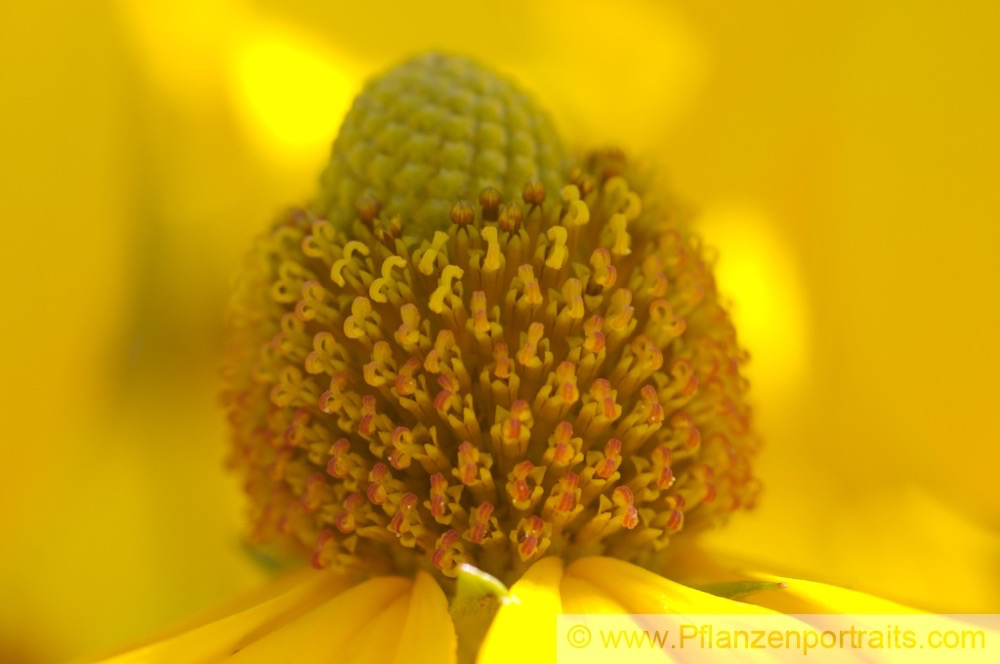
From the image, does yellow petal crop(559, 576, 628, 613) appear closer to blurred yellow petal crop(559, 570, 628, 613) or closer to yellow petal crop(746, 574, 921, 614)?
blurred yellow petal crop(559, 570, 628, 613)

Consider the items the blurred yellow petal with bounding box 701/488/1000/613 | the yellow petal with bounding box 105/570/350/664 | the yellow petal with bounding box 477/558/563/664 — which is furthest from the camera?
the blurred yellow petal with bounding box 701/488/1000/613

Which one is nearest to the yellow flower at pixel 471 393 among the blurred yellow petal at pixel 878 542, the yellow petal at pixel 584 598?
the yellow petal at pixel 584 598

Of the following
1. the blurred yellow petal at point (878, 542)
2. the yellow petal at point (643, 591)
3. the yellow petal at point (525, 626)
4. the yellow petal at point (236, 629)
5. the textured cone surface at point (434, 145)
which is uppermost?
the textured cone surface at point (434, 145)

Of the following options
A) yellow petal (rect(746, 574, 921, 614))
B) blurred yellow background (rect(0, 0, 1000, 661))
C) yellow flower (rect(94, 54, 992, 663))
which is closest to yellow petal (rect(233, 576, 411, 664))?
yellow flower (rect(94, 54, 992, 663))

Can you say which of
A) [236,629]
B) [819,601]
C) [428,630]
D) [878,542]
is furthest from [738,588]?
[878,542]

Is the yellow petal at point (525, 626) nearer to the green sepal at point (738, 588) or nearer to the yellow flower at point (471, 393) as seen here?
the yellow flower at point (471, 393)

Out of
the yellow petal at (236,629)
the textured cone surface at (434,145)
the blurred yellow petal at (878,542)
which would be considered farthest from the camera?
the blurred yellow petal at (878,542)
